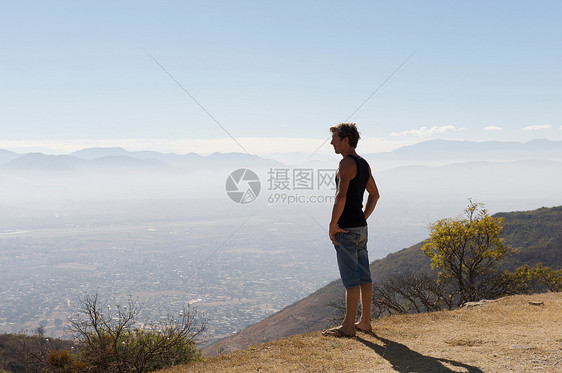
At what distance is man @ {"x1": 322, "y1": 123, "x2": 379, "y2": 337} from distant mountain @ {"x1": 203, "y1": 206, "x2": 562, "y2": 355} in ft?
149

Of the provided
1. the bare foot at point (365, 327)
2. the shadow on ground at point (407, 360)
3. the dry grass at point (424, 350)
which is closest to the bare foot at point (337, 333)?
the dry grass at point (424, 350)

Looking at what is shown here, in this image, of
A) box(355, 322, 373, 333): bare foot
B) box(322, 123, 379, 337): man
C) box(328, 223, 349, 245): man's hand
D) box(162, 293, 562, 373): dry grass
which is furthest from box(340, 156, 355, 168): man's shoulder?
box(355, 322, 373, 333): bare foot

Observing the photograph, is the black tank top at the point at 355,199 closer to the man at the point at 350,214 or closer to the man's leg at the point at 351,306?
the man at the point at 350,214

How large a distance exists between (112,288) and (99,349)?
177 metres

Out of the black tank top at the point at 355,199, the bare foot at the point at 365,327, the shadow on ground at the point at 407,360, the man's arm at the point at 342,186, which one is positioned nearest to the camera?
the shadow on ground at the point at 407,360

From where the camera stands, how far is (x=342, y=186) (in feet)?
17.4

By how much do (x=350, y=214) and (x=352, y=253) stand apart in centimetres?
56

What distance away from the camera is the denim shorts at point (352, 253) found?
18.0ft

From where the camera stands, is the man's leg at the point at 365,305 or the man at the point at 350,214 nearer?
the man at the point at 350,214

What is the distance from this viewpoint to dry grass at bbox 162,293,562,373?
4.39 m

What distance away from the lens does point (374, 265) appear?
64.8m

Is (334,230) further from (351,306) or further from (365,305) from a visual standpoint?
(365,305)

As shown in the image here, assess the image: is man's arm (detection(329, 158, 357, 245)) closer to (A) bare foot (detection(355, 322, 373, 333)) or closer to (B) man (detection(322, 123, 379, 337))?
(B) man (detection(322, 123, 379, 337))

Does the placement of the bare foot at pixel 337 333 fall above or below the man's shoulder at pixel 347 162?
below
